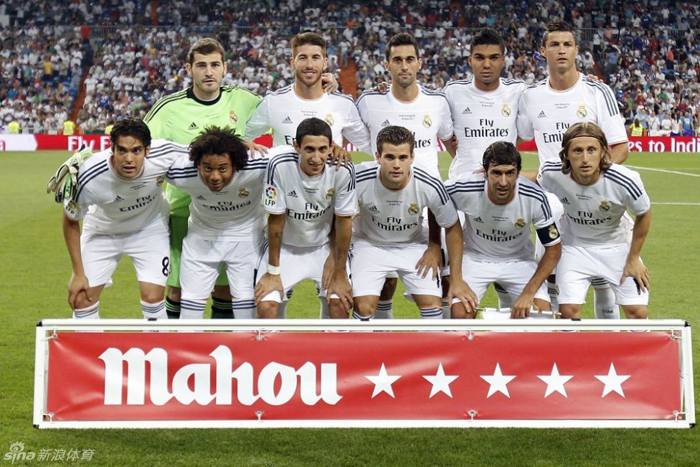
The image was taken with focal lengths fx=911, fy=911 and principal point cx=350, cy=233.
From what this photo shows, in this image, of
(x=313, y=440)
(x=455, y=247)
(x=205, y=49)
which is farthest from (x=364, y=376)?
(x=205, y=49)

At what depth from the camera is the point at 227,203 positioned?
6043mm

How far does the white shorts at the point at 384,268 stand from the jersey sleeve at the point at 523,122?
1.34 meters

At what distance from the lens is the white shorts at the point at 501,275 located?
20.3 ft

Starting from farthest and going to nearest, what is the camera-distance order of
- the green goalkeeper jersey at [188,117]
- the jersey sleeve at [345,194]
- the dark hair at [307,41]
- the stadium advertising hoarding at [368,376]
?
1. the green goalkeeper jersey at [188,117]
2. the dark hair at [307,41]
3. the jersey sleeve at [345,194]
4. the stadium advertising hoarding at [368,376]

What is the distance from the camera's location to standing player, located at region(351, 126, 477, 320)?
575cm

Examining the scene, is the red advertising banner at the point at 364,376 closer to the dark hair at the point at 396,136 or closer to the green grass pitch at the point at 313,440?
the green grass pitch at the point at 313,440

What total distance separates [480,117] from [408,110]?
23.6 inches

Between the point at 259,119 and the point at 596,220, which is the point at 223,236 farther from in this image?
the point at 596,220

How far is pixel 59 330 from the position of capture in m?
4.51

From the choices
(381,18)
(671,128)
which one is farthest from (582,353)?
(381,18)

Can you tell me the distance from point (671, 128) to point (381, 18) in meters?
13.3

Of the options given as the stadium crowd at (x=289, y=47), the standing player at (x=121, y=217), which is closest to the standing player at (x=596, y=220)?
the standing player at (x=121, y=217)

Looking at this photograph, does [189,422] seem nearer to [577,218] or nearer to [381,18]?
[577,218]

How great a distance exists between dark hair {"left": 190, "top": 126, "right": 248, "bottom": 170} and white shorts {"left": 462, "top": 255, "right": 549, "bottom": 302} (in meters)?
1.75
